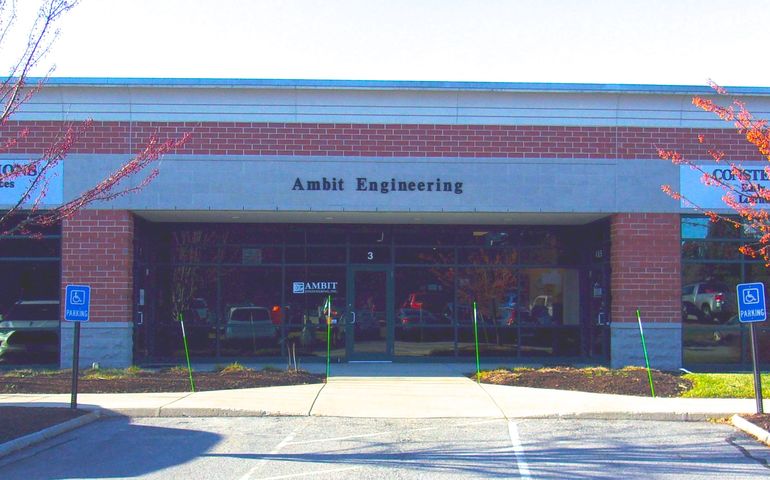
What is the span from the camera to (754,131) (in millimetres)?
11555

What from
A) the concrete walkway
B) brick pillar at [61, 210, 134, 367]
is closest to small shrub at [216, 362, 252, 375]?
the concrete walkway

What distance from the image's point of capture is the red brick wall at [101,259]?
1759 centimetres

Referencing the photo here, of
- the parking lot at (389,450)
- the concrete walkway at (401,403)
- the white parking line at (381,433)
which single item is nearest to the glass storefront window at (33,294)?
the concrete walkway at (401,403)

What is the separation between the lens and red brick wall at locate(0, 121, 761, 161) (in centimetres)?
1772

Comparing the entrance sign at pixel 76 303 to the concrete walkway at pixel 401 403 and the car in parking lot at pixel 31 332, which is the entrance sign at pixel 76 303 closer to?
the concrete walkway at pixel 401 403

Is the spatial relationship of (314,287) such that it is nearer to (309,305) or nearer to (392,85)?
(309,305)

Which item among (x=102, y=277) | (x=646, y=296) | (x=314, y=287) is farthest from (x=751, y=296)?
(x=102, y=277)

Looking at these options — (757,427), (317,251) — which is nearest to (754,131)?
(757,427)

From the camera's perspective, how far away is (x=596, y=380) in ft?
49.5

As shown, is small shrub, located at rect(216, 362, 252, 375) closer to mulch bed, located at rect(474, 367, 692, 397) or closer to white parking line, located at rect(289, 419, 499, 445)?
mulch bed, located at rect(474, 367, 692, 397)

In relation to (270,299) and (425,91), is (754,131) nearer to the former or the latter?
(425,91)

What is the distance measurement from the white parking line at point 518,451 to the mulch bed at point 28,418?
6.10m

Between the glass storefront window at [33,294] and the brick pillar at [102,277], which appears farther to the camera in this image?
the glass storefront window at [33,294]

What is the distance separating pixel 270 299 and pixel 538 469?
38.6 feet
